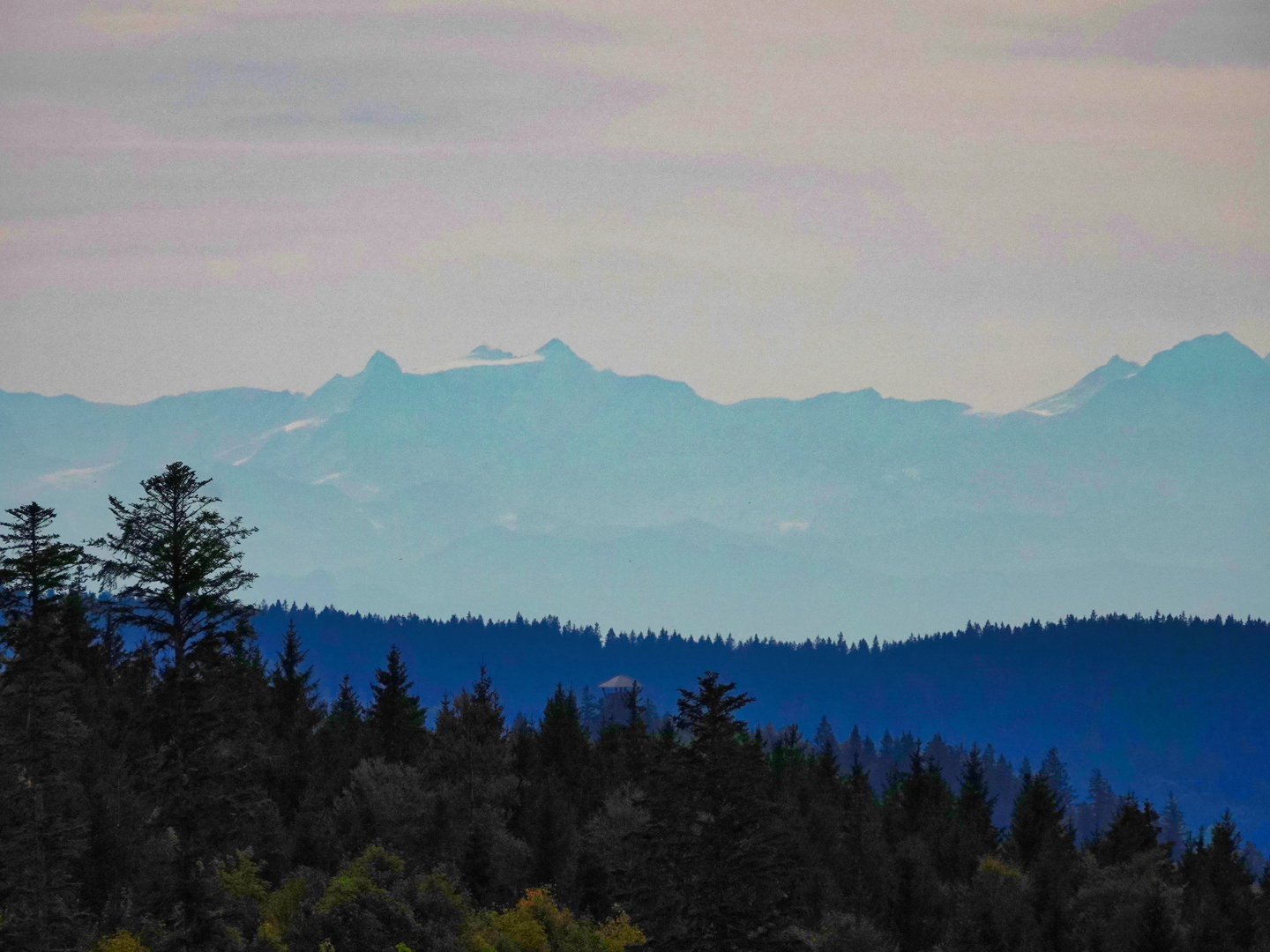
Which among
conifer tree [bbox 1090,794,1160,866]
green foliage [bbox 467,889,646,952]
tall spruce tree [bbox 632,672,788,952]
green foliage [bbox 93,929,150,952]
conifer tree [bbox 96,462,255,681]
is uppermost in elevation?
conifer tree [bbox 96,462,255,681]

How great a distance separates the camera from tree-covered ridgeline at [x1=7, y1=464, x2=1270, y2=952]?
39.1 metres

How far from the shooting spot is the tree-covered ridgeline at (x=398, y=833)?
3906 cm

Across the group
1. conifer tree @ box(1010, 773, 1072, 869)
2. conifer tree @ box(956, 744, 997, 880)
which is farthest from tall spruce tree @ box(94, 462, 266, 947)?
conifer tree @ box(1010, 773, 1072, 869)

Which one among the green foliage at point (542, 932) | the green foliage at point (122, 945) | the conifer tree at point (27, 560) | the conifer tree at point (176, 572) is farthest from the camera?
the green foliage at point (542, 932)

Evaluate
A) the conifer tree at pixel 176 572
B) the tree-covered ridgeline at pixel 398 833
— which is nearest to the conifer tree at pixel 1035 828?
the tree-covered ridgeline at pixel 398 833

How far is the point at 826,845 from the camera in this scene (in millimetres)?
85000

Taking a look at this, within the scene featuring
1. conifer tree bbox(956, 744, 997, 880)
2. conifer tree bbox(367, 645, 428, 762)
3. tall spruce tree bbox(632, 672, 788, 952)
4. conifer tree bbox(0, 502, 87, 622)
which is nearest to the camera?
tall spruce tree bbox(632, 672, 788, 952)

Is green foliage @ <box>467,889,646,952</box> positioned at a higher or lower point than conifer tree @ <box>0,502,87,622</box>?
lower

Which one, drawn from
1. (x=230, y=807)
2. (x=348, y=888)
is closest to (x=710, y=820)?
(x=230, y=807)

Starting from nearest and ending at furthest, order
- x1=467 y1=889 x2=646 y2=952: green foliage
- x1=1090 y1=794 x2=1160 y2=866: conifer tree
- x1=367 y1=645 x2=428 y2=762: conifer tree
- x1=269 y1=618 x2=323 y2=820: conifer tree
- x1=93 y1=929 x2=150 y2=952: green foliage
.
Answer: x1=93 y1=929 x2=150 y2=952: green foliage → x1=467 y1=889 x2=646 y2=952: green foliage → x1=269 y1=618 x2=323 y2=820: conifer tree → x1=367 y1=645 x2=428 y2=762: conifer tree → x1=1090 y1=794 x2=1160 y2=866: conifer tree

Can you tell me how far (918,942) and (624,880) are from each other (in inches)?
1021

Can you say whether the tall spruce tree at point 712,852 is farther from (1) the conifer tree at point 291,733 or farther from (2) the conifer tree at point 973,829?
(2) the conifer tree at point 973,829

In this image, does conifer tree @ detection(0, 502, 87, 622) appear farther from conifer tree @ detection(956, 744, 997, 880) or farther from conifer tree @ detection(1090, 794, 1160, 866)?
conifer tree @ detection(1090, 794, 1160, 866)

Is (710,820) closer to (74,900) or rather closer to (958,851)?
(74,900)
